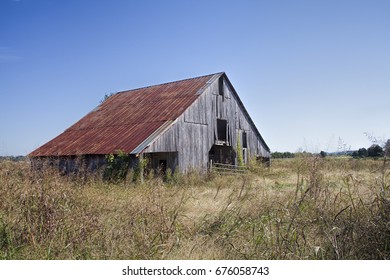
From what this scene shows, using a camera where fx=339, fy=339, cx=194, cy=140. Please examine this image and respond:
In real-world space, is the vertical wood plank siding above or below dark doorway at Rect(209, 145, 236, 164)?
above

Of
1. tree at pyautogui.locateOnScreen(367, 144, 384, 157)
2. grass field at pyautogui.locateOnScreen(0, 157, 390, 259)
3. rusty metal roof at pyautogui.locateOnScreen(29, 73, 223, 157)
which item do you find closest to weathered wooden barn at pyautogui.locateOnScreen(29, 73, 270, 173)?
rusty metal roof at pyautogui.locateOnScreen(29, 73, 223, 157)

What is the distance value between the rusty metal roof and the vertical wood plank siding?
1.54 ft

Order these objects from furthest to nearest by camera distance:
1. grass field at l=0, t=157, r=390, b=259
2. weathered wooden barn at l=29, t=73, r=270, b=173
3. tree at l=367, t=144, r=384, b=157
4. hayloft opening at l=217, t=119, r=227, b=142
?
hayloft opening at l=217, t=119, r=227, b=142 < weathered wooden barn at l=29, t=73, r=270, b=173 < tree at l=367, t=144, r=384, b=157 < grass field at l=0, t=157, r=390, b=259

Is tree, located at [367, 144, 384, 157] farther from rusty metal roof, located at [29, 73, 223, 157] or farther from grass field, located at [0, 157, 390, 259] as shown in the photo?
rusty metal roof, located at [29, 73, 223, 157]

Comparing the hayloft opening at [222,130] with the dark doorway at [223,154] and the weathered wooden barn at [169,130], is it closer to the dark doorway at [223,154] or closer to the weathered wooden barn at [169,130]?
the weathered wooden barn at [169,130]

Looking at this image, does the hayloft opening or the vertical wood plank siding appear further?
the hayloft opening

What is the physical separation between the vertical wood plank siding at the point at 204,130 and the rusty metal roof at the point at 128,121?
0.47 m

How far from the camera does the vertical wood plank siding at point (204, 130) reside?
16.1m

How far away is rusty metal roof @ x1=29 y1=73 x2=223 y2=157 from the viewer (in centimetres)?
1573

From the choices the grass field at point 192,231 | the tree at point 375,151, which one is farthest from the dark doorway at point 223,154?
the tree at point 375,151

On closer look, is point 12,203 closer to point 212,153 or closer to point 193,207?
point 193,207

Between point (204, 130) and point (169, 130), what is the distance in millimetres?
3035
